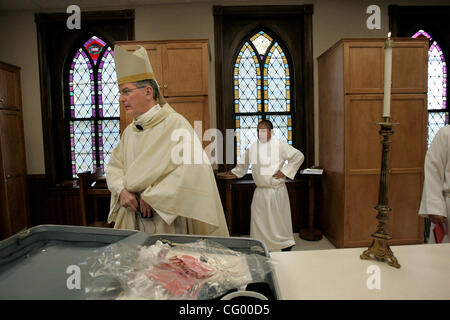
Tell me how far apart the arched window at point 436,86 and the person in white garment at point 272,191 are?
8.93 ft

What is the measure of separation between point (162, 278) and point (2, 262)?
488 millimetres

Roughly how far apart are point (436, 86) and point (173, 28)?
432 cm

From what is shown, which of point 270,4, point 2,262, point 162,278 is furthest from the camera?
point 270,4

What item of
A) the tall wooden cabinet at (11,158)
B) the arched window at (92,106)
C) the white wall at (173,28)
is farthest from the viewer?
the arched window at (92,106)

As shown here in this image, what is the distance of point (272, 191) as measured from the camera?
128 inches

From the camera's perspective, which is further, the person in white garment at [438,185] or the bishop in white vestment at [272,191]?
the bishop in white vestment at [272,191]

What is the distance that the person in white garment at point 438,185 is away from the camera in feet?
5.38

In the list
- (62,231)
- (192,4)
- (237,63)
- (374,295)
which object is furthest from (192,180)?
(192,4)

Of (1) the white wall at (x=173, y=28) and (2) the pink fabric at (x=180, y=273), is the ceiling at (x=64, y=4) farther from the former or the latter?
(2) the pink fabric at (x=180, y=273)

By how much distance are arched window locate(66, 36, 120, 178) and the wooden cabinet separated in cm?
100

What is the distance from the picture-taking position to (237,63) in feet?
13.6

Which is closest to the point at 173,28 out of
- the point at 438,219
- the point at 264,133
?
the point at 264,133

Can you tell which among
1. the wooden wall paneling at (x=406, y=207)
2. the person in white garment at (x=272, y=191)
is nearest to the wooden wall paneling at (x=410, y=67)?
the wooden wall paneling at (x=406, y=207)
